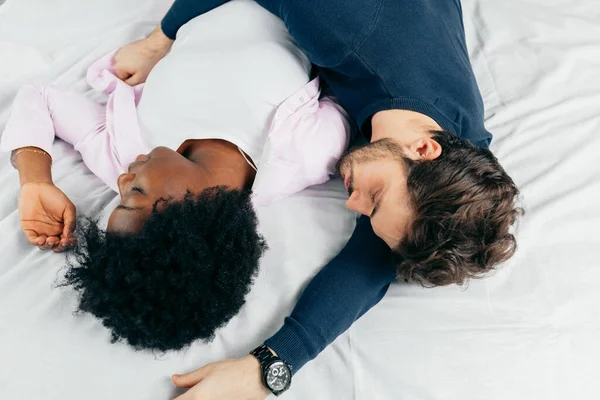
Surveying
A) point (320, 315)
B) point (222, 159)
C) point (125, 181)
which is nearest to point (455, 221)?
point (320, 315)

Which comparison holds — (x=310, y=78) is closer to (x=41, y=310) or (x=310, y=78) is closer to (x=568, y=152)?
(x=568, y=152)

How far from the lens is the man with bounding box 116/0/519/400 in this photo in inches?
34.3

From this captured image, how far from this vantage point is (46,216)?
3.18ft

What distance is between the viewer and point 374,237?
3.29 feet

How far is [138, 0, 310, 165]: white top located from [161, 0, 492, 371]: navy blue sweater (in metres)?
0.07

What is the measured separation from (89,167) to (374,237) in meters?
0.56

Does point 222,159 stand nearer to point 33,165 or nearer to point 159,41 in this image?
point 33,165

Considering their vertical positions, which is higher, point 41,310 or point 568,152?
point 41,310

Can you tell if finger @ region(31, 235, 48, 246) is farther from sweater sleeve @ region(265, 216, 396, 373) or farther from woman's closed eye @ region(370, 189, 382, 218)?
woman's closed eye @ region(370, 189, 382, 218)

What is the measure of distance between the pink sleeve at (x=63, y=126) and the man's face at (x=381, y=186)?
426mm

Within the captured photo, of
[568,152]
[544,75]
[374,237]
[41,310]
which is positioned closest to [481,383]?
[374,237]

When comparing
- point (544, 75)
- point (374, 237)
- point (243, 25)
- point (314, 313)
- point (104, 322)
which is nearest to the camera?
point (104, 322)

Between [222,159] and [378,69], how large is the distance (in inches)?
13.4

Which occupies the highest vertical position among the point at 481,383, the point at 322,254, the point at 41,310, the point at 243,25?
the point at 243,25
